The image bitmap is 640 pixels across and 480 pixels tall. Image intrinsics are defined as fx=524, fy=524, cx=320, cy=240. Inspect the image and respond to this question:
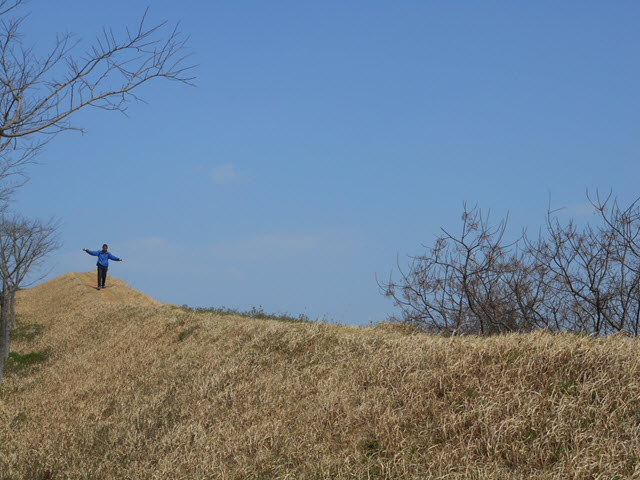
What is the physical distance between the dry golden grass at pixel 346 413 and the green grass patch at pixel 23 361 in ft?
23.4

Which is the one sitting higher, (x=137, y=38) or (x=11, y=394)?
(x=137, y=38)

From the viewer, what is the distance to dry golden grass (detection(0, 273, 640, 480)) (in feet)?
21.1

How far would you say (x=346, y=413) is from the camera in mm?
7812

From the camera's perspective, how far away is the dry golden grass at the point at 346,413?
6.44m

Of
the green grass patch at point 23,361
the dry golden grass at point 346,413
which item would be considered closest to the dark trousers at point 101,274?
the green grass patch at point 23,361

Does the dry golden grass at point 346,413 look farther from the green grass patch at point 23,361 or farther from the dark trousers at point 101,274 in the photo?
the dark trousers at point 101,274

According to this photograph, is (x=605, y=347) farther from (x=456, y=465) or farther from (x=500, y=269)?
(x=500, y=269)

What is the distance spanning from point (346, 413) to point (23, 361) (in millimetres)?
18160

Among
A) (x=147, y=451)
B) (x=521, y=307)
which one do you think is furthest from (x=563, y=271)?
(x=147, y=451)

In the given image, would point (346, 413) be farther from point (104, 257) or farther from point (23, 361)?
point (104, 257)

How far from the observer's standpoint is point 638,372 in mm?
7305

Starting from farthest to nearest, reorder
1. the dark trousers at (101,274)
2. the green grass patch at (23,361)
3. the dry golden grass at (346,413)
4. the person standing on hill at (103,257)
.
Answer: the dark trousers at (101,274) < the person standing on hill at (103,257) < the green grass patch at (23,361) < the dry golden grass at (346,413)

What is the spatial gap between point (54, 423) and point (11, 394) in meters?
5.65

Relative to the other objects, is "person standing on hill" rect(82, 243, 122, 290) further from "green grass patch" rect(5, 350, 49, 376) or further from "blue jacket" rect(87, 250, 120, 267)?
"green grass patch" rect(5, 350, 49, 376)
